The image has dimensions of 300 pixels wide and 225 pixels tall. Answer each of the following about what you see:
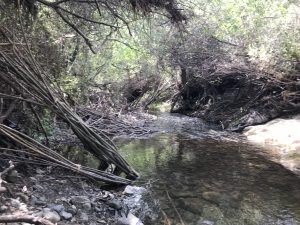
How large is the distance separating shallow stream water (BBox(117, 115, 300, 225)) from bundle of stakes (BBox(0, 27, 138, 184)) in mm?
733

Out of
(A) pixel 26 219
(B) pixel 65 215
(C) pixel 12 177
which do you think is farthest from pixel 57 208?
(A) pixel 26 219

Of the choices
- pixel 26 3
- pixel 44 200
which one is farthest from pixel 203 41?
pixel 44 200

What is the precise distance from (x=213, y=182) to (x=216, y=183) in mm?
68

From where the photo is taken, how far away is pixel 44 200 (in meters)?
4.81

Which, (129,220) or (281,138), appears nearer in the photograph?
(129,220)

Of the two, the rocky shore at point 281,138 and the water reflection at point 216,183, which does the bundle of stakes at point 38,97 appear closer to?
the water reflection at point 216,183

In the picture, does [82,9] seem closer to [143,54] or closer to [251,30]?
[251,30]

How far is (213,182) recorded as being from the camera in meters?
7.14

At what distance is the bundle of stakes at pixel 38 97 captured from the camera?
5.67 meters

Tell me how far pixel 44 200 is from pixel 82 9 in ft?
17.4

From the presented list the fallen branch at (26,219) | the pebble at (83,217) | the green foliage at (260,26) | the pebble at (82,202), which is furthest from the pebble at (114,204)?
the green foliage at (260,26)

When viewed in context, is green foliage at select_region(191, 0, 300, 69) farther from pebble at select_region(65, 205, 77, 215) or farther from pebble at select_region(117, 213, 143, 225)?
pebble at select_region(65, 205, 77, 215)

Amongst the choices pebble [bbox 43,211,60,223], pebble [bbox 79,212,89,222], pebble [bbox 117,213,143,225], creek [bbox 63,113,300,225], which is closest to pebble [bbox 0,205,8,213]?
pebble [bbox 43,211,60,223]

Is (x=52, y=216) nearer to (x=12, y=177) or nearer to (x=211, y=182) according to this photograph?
(x=12, y=177)
